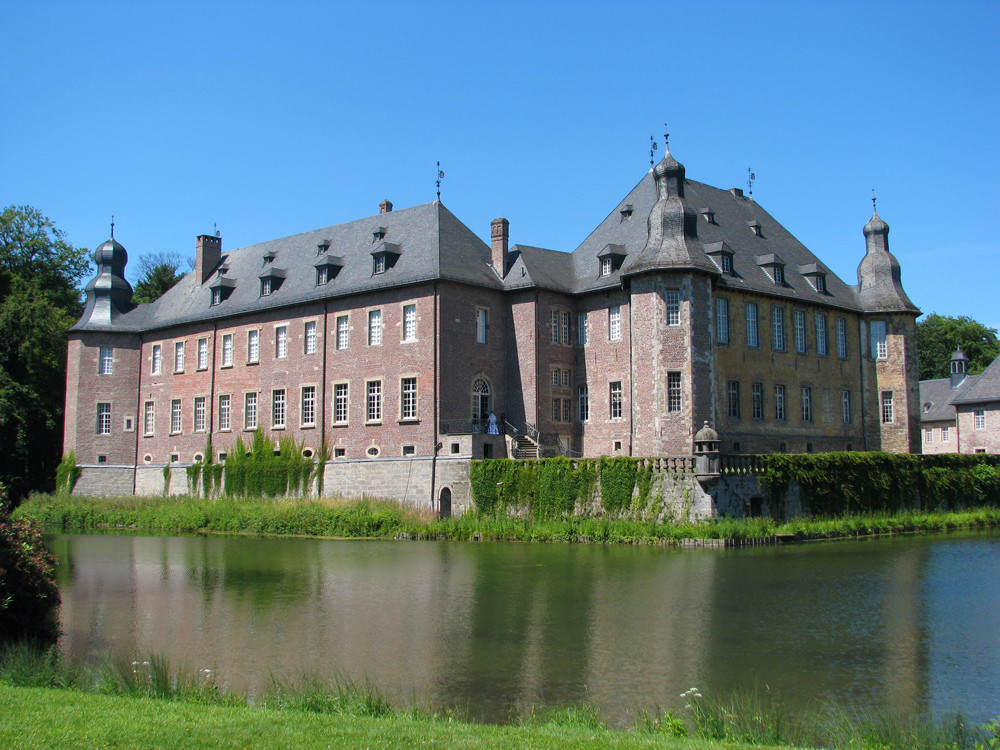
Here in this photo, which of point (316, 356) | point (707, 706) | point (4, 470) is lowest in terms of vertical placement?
point (707, 706)

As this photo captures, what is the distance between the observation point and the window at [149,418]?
4159 cm

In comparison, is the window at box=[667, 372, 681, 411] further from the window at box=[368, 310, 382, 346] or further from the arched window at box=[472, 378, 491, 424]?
the window at box=[368, 310, 382, 346]

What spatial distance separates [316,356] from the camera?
35.7m

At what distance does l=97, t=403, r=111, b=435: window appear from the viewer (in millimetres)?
41625

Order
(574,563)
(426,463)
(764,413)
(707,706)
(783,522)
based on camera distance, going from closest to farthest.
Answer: (707,706) → (574,563) → (783,522) → (426,463) → (764,413)

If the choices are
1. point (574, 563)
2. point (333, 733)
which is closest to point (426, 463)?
point (574, 563)

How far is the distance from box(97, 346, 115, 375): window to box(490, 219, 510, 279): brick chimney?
18655 millimetres

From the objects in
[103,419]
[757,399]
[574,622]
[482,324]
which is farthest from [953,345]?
[574,622]

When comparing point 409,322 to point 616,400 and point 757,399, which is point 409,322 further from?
point 757,399

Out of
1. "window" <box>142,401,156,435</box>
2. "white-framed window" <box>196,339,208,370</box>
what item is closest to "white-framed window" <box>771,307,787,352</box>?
"white-framed window" <box>196,339,208,370</box>

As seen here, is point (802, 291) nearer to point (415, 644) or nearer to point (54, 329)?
point (415, 644)

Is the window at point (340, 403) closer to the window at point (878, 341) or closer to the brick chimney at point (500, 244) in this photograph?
the brick chimney at point (500, 244)

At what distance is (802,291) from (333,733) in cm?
3202

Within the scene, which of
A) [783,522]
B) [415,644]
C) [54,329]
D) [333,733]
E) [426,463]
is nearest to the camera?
[333,733]
